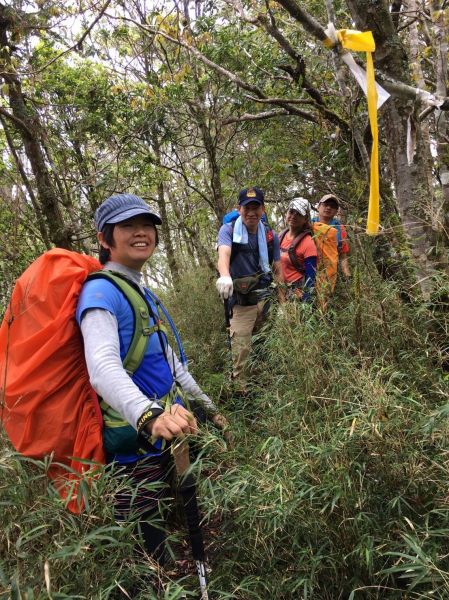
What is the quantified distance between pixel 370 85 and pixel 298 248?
7.79 feet

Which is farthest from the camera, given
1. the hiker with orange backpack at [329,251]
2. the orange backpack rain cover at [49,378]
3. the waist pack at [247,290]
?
the waist pack at [247,290]

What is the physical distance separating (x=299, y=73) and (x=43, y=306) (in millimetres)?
3977

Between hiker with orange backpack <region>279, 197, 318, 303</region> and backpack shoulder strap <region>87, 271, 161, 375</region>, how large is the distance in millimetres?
2446

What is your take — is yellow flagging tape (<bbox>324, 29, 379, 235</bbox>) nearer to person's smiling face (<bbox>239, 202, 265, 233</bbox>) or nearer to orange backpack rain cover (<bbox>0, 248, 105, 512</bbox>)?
orange backpack rain cover (<bbox>0, 248, 105, 512</bbox>)

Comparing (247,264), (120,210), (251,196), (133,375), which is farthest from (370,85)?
(247,264)

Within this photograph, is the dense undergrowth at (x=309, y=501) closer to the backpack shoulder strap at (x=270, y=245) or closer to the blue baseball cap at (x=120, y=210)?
the blue baseball cap at (x=120, y=210)

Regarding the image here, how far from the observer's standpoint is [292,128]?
6.77 metres

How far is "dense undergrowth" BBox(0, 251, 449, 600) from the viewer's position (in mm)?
1303

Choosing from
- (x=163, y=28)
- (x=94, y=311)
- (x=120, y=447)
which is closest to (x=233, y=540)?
(x=120, y=447)

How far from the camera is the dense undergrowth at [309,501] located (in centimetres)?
130

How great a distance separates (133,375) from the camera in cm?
184

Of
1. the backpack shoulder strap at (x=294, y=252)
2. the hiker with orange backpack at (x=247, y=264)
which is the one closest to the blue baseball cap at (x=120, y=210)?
the hiker with orange backpack at (x=247, y=264)

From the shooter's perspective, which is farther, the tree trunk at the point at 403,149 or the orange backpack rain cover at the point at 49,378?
the tree trunk at the point at 403,149

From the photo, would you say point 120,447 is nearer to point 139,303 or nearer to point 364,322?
point 139,303
